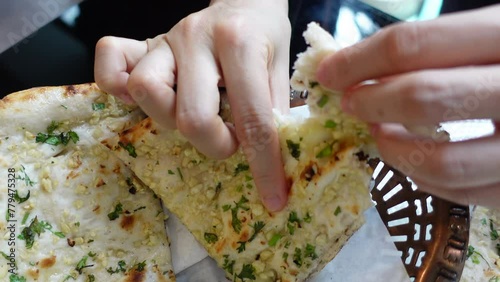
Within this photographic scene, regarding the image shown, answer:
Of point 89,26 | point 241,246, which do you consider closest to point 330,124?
point 241,246

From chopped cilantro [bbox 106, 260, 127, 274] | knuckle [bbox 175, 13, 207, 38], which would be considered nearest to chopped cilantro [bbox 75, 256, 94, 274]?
chopped cilantro [bbox 106, 260, 127, 274]

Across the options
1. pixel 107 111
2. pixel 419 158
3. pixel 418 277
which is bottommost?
pixel 418 277

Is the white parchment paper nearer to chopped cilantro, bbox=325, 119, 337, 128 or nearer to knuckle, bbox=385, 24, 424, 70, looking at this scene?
chopped cilantro, bbox=325, 119, 337, 128

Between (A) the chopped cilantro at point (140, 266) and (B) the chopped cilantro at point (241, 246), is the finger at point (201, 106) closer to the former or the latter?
(B) the chopped cilantro at point (241, 246)

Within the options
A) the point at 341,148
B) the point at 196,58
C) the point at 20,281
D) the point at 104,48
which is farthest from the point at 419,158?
the point at 20,281

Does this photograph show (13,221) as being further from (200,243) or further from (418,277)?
(418,277)

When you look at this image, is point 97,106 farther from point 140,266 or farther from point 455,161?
point 455,161

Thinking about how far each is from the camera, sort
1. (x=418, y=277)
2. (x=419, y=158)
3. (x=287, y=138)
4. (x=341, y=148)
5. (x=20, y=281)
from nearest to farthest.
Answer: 1. (x=419, y=158)
2. (x=341, y=148)
3. (x=287, y=138)
4. (x=20, y=281)
5. (x=418, y=277)
